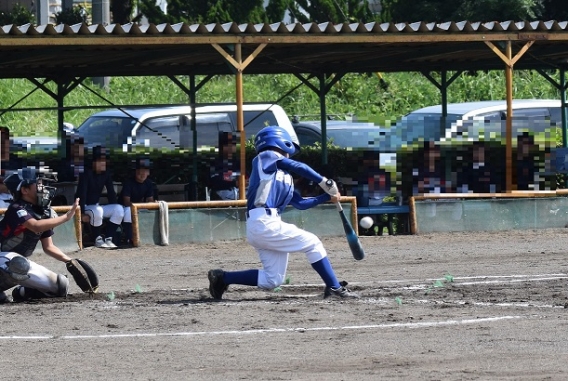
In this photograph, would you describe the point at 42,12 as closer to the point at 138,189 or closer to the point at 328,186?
the point at 138,189

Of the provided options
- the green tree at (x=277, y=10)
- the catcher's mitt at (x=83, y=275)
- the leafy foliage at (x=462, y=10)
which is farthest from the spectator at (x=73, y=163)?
the leafy foliage at (x=462, y=10)

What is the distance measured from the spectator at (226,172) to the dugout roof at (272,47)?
1.25m

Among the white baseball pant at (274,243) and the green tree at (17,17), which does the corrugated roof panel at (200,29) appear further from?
the green tree at (17,17)

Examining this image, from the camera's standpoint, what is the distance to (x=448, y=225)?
54.4 feet

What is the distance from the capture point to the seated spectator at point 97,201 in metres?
15.5

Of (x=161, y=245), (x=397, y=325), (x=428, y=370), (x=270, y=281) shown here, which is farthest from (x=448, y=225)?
(x=428, y=370)

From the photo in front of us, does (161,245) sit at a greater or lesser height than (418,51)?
lesser

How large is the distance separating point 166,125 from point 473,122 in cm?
556

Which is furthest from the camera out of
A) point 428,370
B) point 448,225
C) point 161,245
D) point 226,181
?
point 226,181

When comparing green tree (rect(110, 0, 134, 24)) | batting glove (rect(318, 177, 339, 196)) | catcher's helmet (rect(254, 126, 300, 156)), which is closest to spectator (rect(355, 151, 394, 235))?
catcher's helmet (rect(254, 126, 300, 156))

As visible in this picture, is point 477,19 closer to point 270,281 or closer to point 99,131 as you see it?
point 99,131

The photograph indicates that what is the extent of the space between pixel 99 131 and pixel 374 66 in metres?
5.19

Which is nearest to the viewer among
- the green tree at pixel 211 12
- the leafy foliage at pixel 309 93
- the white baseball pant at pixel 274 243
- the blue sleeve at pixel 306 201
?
the white baseball pant at pixel 274 243

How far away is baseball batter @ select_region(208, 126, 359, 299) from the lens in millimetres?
9969
